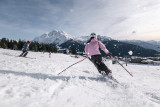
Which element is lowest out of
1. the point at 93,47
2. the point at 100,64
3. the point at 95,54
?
the point at 100,64

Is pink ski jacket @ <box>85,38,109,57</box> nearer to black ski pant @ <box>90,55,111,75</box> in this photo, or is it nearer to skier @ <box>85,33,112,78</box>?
skier @ <box>85,33,112,78</box>

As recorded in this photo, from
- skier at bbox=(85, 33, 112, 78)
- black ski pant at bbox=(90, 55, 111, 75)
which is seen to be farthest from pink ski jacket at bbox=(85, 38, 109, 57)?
black ski pant at bbox=(90, 55, 111, 75)

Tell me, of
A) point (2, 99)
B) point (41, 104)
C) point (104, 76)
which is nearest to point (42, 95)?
point (41, 104)

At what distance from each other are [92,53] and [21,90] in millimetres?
3873

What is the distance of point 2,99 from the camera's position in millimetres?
2436

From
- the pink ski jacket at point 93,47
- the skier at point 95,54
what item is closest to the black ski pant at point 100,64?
the skier at point 95,54

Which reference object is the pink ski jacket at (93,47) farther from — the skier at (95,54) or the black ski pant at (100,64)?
the black ski pant at (100,64)

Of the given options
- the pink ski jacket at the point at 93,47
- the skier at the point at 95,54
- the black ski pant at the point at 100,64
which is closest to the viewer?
the black ski pant at the point at 100,64

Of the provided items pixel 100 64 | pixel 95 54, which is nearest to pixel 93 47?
pixel 95 54

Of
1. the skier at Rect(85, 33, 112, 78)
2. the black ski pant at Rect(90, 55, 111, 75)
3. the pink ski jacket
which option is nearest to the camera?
the black ski pant at Rect(90, 55, 111, 75)

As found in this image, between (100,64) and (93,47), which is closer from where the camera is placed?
(100,64)

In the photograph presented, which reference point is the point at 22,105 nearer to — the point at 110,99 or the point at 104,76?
the point at 110,99

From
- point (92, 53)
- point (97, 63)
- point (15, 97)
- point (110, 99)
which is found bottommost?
point (110, 99)

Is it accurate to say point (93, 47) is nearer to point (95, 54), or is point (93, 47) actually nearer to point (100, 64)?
point (95, 54)
